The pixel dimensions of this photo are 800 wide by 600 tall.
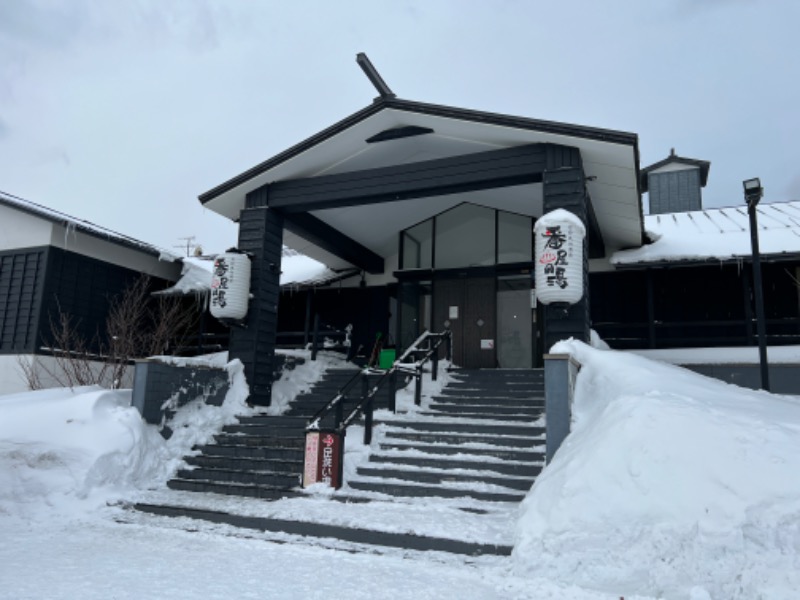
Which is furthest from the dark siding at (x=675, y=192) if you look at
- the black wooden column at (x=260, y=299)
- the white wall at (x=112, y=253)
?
the white wall at (x=112, y=253)

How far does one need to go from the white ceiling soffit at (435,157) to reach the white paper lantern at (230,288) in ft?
5.08

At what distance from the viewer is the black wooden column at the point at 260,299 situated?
416 inches

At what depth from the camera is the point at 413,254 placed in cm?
1416

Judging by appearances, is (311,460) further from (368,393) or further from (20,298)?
(20,298)

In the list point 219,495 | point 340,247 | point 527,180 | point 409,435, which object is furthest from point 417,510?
point 340,247

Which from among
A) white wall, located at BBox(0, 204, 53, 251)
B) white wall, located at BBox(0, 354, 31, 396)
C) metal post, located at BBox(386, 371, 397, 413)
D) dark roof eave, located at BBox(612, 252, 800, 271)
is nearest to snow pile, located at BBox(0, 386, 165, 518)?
metal post, located at BBox(386, 371, 397, 413)

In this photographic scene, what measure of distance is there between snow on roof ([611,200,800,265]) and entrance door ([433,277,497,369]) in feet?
9.10

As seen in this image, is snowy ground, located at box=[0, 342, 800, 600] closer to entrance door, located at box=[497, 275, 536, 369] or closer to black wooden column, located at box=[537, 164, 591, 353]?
black wooden column, located at box=[537, 164, 591, 353]

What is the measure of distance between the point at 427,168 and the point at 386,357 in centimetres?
530

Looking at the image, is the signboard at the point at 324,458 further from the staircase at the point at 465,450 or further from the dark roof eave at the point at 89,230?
the dark roof eave at the point at 89,230

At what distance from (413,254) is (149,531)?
9.26 meters

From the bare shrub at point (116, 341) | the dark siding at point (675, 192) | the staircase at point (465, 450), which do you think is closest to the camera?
the staircase at point (465, 450)

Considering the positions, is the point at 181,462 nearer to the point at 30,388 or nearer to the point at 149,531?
the point at 149,531

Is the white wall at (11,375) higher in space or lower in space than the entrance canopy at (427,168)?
lower
